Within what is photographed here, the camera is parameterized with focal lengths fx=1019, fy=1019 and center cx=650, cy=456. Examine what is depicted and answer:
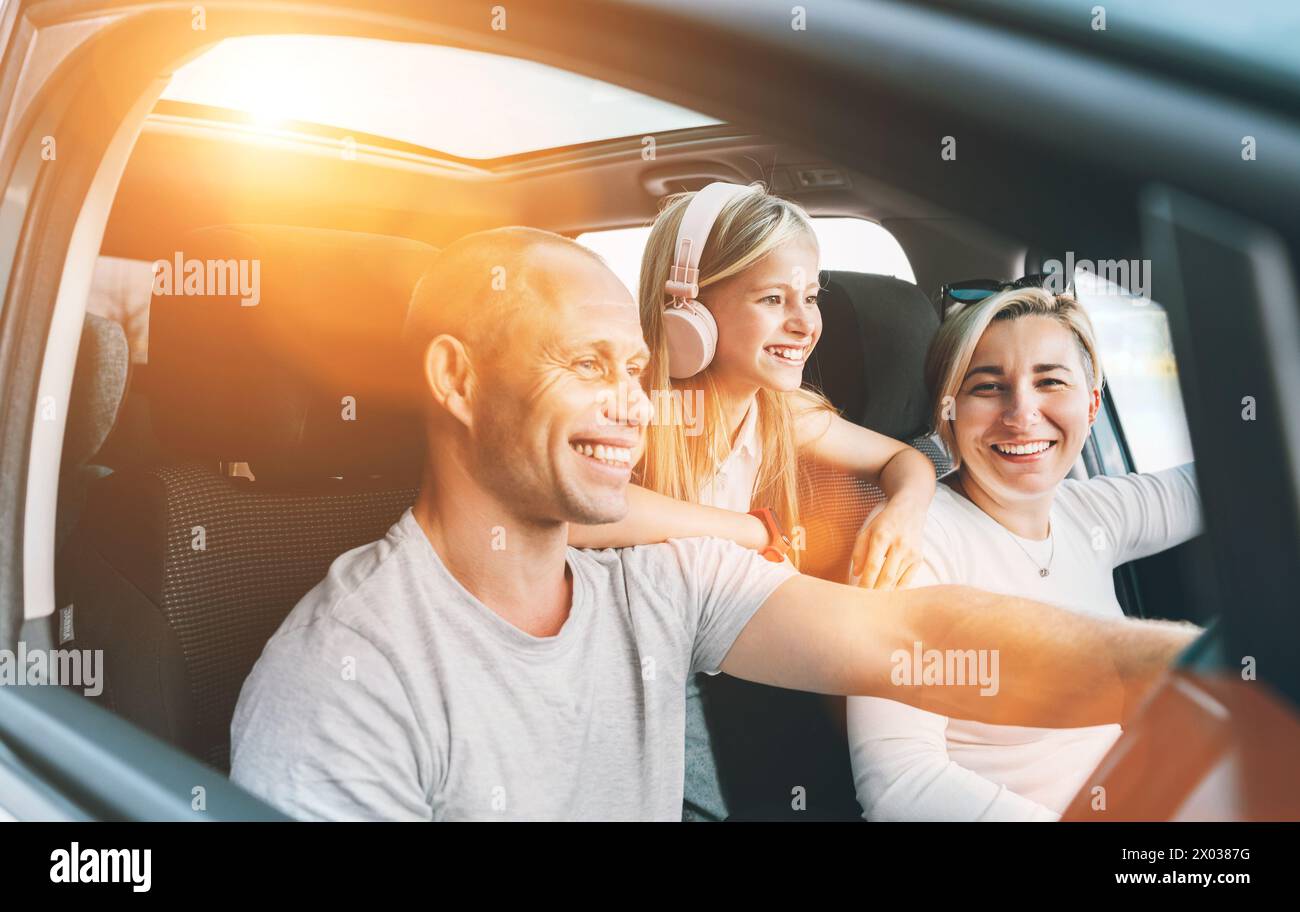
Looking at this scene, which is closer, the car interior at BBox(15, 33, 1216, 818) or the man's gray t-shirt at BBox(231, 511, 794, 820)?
the man's gray t-shirt at BBox(231, 511, 794, 820)

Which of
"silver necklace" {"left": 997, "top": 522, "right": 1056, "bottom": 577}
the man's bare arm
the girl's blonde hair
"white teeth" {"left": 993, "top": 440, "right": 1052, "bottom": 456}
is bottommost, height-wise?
the man's bare arm

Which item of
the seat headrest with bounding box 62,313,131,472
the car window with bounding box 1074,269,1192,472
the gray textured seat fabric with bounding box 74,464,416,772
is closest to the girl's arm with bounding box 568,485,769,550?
the gray textured seat fabric with bounding box 74,464,416,772

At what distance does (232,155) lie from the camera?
2465mm

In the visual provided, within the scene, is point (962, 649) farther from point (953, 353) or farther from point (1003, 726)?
point (953, 353)

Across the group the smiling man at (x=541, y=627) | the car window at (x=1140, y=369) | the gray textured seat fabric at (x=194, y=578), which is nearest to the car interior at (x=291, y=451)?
the gray textured seat fabric at (x=194, y=578)

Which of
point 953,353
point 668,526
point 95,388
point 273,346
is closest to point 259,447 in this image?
point 273,346

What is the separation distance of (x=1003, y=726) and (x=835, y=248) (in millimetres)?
718

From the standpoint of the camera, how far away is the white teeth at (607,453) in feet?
4.43

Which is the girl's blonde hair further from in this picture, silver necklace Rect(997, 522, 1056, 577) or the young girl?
silver necklace Rect(997, 522, 1056, 577)

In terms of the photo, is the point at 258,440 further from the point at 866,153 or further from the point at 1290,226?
the point at 1290,226

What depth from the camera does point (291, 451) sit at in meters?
1.59

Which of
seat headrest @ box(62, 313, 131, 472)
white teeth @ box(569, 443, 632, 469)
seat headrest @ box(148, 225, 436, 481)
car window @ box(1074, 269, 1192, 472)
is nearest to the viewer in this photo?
car window @ box(1074, 269, 1192, 472)

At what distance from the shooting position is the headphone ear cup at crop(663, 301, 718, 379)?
143 cm

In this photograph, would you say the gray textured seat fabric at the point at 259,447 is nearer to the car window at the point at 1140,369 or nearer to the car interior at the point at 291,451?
the car interior at the point at 291,451
